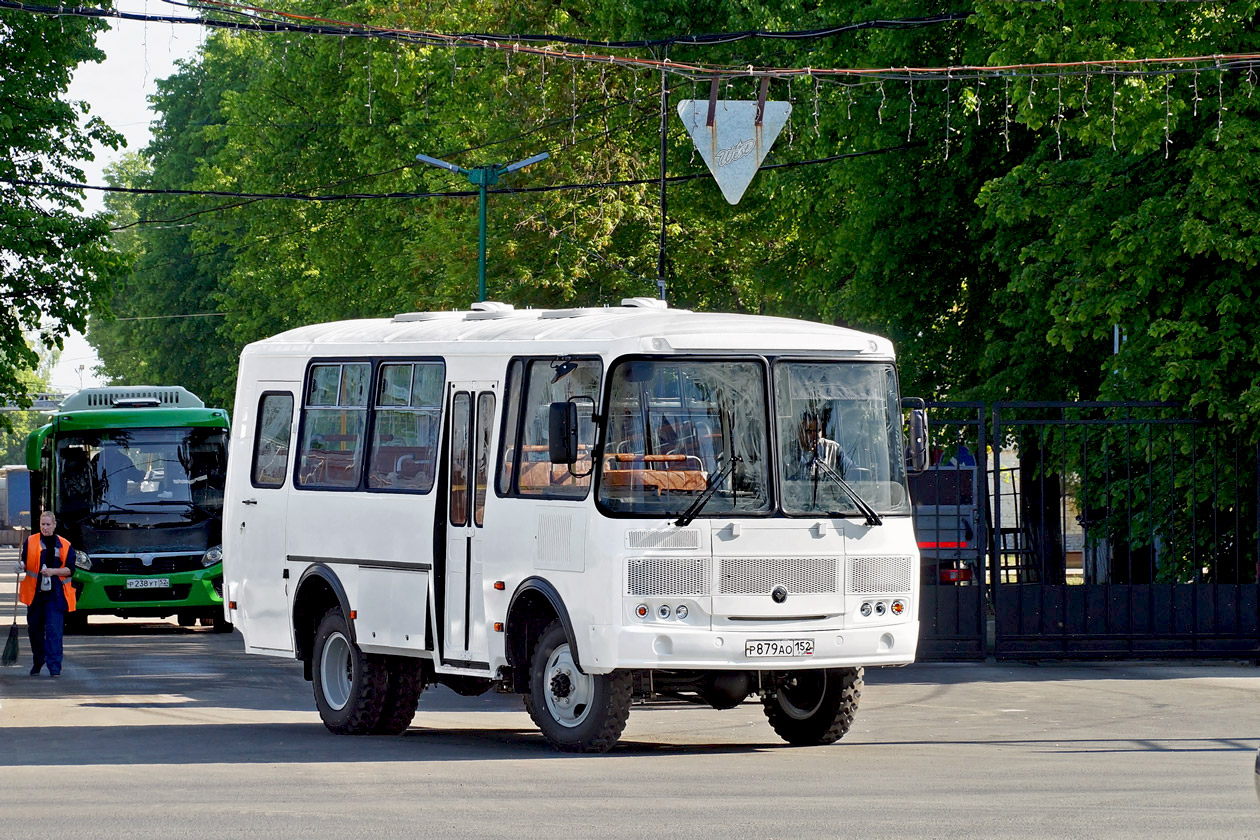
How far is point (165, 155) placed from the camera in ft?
227

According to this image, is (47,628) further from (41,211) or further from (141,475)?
(41,211)

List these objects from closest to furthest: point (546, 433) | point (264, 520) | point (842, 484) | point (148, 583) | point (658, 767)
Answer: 1. point (658, 767)
2. point (842, 484)
3. point (546, 433)
4. point (264, 520)
5. point (148, 583)

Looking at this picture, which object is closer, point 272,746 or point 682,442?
point 682,442

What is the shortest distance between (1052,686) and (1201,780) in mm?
7404

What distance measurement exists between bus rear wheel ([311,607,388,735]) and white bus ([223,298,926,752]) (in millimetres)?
18

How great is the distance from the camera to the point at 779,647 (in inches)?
535

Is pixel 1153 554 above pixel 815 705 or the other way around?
above

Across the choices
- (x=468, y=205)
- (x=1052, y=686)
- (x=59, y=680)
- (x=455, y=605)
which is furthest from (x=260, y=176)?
(x=455, y=605)

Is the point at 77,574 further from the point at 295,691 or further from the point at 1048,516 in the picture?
the point at 1048,516

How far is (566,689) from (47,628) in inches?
391

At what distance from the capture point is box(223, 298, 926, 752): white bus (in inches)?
533

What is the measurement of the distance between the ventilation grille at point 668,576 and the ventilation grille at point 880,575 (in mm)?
1053

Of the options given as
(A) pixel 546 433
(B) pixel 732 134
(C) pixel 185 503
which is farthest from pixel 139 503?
(A) pixel 546 433

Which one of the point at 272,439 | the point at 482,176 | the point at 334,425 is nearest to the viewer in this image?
the point at 334,425
